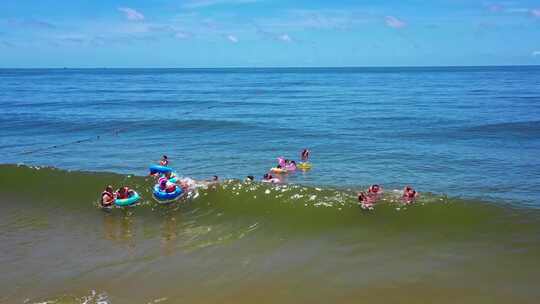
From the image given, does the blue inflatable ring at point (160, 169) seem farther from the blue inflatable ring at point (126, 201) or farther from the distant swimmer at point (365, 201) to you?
the distant swimmer at point (365, 201)

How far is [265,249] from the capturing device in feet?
59.3

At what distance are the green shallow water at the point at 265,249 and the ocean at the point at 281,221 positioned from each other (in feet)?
0.21

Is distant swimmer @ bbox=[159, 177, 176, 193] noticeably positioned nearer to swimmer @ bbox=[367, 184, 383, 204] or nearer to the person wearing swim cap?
the person wearing swim cap

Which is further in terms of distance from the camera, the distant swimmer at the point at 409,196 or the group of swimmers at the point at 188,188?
the distant swimmer at the point at 409,196

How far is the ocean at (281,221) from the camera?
14883 mm

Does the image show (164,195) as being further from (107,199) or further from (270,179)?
(270,179)

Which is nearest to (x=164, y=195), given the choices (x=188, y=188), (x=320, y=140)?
(x=188, y=188)

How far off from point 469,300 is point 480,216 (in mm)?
7116

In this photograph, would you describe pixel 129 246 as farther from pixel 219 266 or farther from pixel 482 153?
pixel 482 153

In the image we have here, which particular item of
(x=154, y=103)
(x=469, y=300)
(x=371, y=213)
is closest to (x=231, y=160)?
(x=371, y=213)

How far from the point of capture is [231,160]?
31.7 m

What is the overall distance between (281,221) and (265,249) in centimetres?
309

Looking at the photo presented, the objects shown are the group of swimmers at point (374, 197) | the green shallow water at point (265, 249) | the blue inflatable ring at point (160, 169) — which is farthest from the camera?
the blue inflatable ring at point (160, 169)

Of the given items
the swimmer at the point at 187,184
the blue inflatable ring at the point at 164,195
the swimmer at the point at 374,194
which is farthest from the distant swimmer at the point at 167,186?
the swimmer at the point at 374,194
